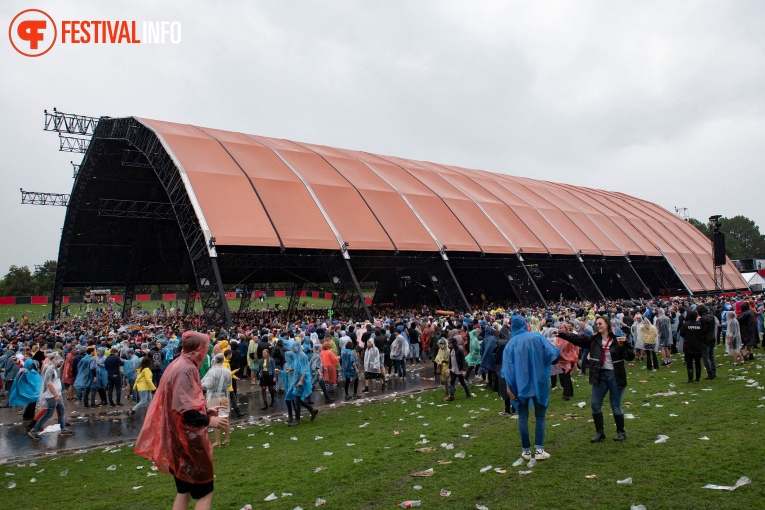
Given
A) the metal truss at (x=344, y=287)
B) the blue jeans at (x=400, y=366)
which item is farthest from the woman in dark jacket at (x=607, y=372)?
the metal truss at (x=344, y=287)

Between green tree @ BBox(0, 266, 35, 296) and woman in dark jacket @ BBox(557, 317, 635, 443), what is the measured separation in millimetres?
108943

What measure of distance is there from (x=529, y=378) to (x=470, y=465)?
1399 mm

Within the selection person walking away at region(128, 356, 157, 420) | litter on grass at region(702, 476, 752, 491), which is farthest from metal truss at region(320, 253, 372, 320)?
litter on grass at region(702, 476, 752, 491)

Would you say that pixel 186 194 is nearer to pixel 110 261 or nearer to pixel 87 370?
pixel 87 370

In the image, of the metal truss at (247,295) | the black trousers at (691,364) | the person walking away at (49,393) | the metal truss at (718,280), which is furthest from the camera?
the metal truss at (718,280)

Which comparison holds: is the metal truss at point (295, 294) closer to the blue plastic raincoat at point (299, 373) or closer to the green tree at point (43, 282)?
the blue plastic raincoat at point (299, 373)

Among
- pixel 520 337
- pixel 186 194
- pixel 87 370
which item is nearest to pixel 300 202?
pixel 186 194

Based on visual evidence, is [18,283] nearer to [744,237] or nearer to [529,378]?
[529,378]

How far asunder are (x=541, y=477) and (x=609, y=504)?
3.38 ft

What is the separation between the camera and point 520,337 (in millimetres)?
7102

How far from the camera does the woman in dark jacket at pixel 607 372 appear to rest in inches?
287

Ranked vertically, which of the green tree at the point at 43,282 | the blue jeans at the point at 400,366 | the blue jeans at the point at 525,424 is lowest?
the blue jeans at the point at 400,366

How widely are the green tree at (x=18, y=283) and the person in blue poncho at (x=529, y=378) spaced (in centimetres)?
10849

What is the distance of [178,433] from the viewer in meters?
4.45
